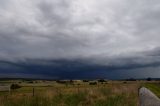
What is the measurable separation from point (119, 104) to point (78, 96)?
6.36m

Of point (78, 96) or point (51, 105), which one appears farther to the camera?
point (78, 96)

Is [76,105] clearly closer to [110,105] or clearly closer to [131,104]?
[110,105]

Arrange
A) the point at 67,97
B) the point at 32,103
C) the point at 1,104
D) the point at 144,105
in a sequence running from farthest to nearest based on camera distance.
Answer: the point at 67,97
the point at 32,103
the point at 1,104
the point at 144,105

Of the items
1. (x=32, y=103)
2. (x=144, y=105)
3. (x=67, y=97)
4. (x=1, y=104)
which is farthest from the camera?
(x=67, y=97)

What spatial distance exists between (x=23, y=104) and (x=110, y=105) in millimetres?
5245

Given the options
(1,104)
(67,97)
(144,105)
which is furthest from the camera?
(67,97)

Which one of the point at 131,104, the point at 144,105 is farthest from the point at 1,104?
the point at 144,105

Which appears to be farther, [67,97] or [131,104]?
[67,97]

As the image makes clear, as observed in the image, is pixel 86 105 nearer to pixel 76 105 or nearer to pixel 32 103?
pixel 76 105

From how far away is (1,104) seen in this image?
17.7m

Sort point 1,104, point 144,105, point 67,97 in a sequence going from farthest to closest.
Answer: point 67,97 → point 1,104 → point 144,105

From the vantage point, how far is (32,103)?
1884 cm

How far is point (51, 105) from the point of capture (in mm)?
18438

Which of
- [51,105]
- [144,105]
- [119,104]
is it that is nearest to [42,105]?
[51,105]
